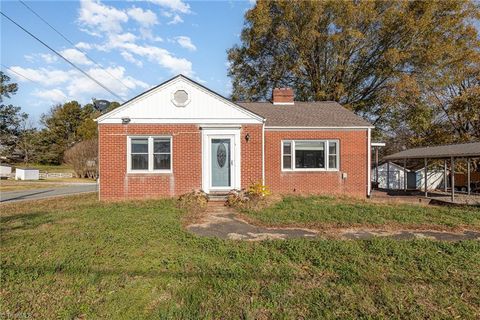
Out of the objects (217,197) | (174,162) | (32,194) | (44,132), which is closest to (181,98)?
(174,162)

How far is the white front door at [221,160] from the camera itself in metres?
11.6

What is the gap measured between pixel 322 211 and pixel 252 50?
19.3 meters

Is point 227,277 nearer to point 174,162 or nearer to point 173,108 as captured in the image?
point 174,162

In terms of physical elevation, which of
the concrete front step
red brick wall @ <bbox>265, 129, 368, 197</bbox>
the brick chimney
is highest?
the brick chimney

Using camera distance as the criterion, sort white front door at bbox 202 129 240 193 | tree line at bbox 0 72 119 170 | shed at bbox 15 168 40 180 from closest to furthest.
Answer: white front door at bbox 202 129 240 193 → shed at bbox 15 168 40 180 → tree line at bbox 0 72 119 170

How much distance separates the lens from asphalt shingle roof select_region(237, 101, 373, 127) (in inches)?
506

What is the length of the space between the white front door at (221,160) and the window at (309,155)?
2.32 meters

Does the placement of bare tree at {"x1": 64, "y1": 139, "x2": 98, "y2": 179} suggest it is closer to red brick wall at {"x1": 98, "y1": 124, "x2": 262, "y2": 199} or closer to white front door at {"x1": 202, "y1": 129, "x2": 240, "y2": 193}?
red brick wall at {"x1": 98, "y1": 124, "x2": 262, "y2": 199}

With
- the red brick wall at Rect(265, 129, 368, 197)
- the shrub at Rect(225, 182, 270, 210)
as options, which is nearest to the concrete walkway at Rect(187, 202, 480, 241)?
the shrub at Rect(225, 182, 270, 210)

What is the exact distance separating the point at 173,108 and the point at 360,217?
763 centimetres

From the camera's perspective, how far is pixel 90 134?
122 feet

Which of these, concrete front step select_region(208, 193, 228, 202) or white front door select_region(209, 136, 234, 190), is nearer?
concrete front step select_region(208, 193, 228, 202)

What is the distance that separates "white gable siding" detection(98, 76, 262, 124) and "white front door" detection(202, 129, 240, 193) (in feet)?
1.89

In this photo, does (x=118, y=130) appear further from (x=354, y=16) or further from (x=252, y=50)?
(x=354, y=16)
